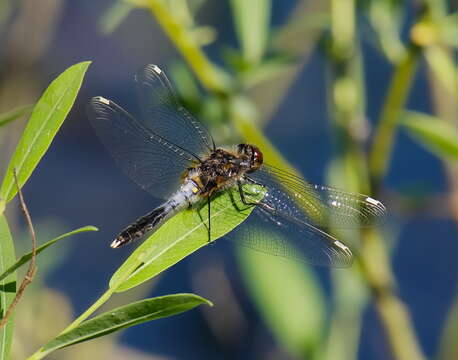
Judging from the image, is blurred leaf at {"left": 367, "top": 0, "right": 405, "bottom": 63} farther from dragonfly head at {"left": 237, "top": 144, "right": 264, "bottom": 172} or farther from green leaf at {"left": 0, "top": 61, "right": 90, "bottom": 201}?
green leaf at {"left": 0, "top": 61, "right": 90, "bottom": 201}

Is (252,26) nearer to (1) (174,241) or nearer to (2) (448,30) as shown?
(2) (448,30)

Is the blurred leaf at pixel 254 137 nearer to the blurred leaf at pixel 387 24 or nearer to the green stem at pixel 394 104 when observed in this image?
the green stem at pixel 394 104

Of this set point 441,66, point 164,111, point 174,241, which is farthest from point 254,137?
point 174,241

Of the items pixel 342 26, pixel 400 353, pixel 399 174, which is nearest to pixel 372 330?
pixel 399 174

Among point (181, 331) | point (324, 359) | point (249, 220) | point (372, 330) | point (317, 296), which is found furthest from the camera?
point (181, 331)

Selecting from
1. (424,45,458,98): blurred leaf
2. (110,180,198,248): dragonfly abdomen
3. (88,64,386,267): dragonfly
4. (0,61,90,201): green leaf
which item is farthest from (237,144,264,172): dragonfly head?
(0,61,90,201): green leaf

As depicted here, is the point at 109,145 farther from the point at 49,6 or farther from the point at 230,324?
the point at 230,324

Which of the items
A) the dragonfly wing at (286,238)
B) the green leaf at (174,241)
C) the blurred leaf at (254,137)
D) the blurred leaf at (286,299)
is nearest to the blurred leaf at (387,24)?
the blurred leaf at (254,137)
